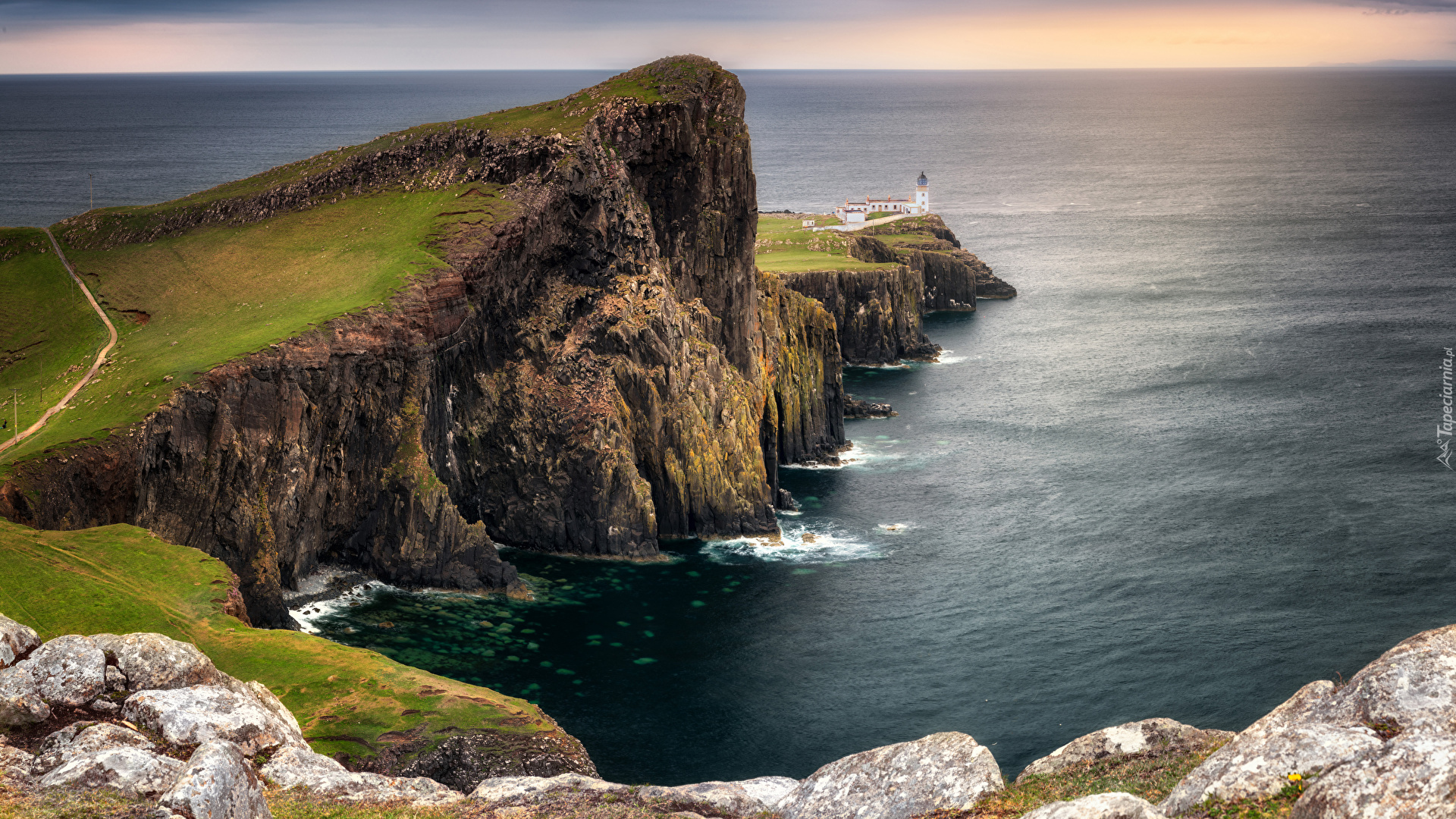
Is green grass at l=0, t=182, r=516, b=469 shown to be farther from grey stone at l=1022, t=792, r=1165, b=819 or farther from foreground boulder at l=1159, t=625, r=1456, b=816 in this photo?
foreground boulder at l=1159, t=625, r=1456, b=816

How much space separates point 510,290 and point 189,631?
40783 millimetres

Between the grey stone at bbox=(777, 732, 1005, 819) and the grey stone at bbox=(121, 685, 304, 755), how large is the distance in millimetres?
13464

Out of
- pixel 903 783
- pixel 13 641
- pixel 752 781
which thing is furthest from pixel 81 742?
pixel 903 783

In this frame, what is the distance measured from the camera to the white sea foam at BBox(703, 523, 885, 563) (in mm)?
79688

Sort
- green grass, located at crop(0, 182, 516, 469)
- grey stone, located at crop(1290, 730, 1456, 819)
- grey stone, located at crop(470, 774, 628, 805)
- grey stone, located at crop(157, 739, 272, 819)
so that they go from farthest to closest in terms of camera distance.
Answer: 1. green grass, located at crop(0, 182, 516, 469)
2. grey stone, located at crop(470, 774, 628, 805)
3. grey stone, located at crop(157, 739, 272, 819)
4. grey stone, located at crop(1290, 730, 1456, 819)

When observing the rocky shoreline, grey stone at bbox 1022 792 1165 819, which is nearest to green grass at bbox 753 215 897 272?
the rocky shoreline

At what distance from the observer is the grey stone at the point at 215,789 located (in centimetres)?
2094

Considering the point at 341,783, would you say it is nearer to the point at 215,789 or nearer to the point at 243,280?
the point at 215,789

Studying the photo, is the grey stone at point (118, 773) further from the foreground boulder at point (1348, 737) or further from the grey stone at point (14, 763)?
the foreground boulder at point (1348, 737)

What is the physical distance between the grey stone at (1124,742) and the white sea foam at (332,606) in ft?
152

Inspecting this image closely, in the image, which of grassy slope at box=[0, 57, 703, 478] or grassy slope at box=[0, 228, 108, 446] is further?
grassy slope at box=[0, 228, 108, 446]

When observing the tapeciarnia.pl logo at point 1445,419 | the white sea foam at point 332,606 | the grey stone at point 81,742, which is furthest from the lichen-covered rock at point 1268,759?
the tapeciarnia.pl logo at point 1445,419

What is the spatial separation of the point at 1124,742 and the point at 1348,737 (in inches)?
296

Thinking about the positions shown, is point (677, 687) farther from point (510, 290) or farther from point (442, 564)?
point (510, 290)
